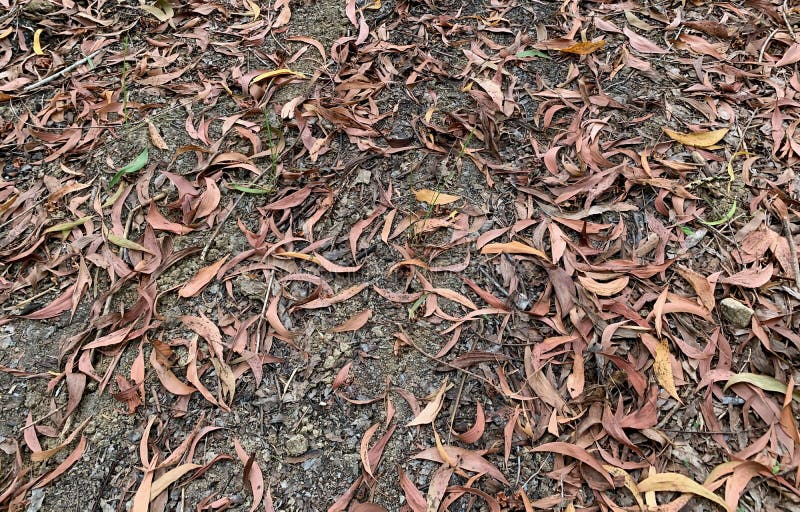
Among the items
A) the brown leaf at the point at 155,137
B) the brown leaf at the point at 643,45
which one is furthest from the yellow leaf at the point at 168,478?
the brown leaf at the point at 643,45

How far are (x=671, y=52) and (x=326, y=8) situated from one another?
1480 millimetres

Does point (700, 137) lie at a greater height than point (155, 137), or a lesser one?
greater

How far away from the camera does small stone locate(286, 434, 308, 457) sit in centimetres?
146

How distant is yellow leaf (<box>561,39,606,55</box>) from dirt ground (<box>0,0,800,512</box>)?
13mm

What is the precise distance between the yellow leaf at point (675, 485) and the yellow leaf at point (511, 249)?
2.23 feet

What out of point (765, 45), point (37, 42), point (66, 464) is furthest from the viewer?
point (37, 42)

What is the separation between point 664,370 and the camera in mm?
1496

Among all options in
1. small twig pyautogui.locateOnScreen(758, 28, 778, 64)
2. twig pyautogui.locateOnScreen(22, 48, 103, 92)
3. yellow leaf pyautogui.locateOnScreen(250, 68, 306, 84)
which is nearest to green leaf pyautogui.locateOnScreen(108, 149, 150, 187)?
yellow leaf pyautogui.locateOnScreen(250, 68, 306, 84)

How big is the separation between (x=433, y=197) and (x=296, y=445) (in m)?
0.91

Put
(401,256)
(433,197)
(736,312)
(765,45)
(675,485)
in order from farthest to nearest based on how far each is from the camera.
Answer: (765,45) → (433,197) → (401,256) → (736,312) → (675,485)

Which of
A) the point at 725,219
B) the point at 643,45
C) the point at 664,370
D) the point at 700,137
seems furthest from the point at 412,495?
the point at 643,45

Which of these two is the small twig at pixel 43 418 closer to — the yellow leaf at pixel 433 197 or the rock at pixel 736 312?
the yellow leaf at pixel 433 197

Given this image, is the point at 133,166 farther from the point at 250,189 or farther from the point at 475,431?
the point at 475,431

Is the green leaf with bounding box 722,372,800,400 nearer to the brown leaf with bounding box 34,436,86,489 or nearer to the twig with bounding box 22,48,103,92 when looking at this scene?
the brown leaf with bounding box 34,436,86,489
